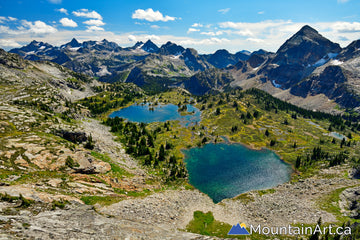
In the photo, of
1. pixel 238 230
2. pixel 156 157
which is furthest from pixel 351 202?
pixel 156 157

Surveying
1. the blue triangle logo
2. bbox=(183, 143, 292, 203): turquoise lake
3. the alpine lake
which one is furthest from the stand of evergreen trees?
the blue triangle logo

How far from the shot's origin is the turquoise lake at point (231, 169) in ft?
268

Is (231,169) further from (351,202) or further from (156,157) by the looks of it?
(351,202)

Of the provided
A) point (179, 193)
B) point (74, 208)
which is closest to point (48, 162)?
point (74, 208)

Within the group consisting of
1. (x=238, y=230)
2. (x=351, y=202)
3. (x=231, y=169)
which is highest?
(x=351, y=202)

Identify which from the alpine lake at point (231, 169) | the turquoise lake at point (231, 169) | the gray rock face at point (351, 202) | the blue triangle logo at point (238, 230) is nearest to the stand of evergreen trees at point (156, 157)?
the alpine lake at point (231, 169)

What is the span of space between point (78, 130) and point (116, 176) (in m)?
33.8

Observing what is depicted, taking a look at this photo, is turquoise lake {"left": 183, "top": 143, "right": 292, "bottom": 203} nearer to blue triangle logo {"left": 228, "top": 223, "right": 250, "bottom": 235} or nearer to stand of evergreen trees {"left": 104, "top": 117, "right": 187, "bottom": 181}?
stand of evergreen trees {"left": 104, "top": 117, "right": 187, "bottom": 181}

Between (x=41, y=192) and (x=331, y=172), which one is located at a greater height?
(x=41, y=192)

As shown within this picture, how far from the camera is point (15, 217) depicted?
23.5 m

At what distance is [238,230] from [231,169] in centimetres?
4933

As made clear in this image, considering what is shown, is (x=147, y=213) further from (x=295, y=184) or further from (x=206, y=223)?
(x=295, y=184)

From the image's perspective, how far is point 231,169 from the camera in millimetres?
98875

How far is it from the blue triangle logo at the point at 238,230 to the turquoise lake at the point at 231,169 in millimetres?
19013
